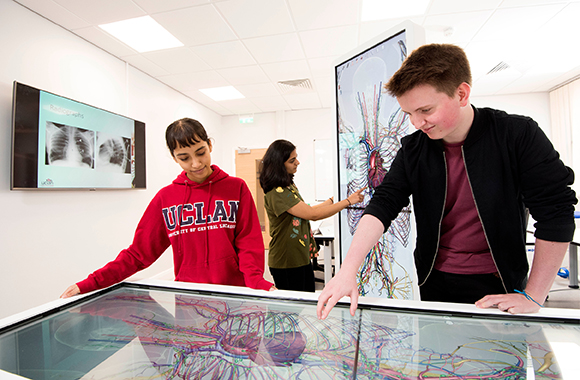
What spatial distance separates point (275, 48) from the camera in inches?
129

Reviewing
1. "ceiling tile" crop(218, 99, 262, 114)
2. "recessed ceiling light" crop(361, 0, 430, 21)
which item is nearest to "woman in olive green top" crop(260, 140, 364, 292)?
"recessed ceiling light" crop(361, 0, 430, 21)

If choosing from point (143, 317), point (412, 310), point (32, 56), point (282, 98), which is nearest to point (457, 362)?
point (412, 310)

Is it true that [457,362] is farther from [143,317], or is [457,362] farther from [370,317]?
[143,317]

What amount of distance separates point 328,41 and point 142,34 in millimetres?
1868

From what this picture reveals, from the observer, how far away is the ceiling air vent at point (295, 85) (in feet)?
14.2

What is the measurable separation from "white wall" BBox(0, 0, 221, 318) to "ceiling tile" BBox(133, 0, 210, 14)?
939mm

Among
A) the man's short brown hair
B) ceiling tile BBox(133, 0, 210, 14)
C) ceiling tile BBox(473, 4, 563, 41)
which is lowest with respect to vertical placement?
the man's short brown hair

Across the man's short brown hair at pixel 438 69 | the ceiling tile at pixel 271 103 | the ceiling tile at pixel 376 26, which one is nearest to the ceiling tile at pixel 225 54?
the ceiling tile at pixel 376 26

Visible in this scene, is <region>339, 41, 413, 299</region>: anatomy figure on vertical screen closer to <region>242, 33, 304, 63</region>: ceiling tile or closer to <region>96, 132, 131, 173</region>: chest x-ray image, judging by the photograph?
<region>242, 33, 304, 63</region>: ceiling tile

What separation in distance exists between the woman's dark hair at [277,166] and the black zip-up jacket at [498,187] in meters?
0.93

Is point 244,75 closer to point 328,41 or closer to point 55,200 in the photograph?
point 328,41

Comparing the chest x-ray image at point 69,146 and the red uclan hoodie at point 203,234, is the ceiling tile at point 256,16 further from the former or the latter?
the red uclan hoodie at point 203,234

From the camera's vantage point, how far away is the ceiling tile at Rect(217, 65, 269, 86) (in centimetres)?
381

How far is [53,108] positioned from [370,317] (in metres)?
2.98
